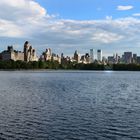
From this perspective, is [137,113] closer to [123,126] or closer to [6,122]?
[123,126]

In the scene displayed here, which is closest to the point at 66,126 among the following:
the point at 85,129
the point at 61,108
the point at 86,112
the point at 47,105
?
the point at 85,129

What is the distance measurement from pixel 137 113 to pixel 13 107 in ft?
48.5

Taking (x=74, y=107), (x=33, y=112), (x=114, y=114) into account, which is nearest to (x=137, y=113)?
(x=114, y=114)

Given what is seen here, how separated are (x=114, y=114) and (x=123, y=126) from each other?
707cm

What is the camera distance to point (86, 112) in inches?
1587

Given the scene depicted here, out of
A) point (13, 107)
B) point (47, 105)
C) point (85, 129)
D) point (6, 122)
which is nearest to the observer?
point (85, 129)

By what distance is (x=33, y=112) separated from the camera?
40.3 m

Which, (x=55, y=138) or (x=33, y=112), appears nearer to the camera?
(x=55, y=138)

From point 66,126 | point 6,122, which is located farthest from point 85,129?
point 6,122

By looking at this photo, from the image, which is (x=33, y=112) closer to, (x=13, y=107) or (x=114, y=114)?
(x=13, y=107)

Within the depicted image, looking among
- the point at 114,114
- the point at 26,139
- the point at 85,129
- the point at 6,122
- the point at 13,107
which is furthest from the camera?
the point at 13,107

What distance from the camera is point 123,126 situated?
32156mm

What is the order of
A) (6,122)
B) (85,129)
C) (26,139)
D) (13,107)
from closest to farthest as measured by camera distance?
(26,139)
(85,129)
(6,122)
(13,107)

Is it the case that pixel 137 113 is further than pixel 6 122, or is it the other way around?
pixel 137 113
